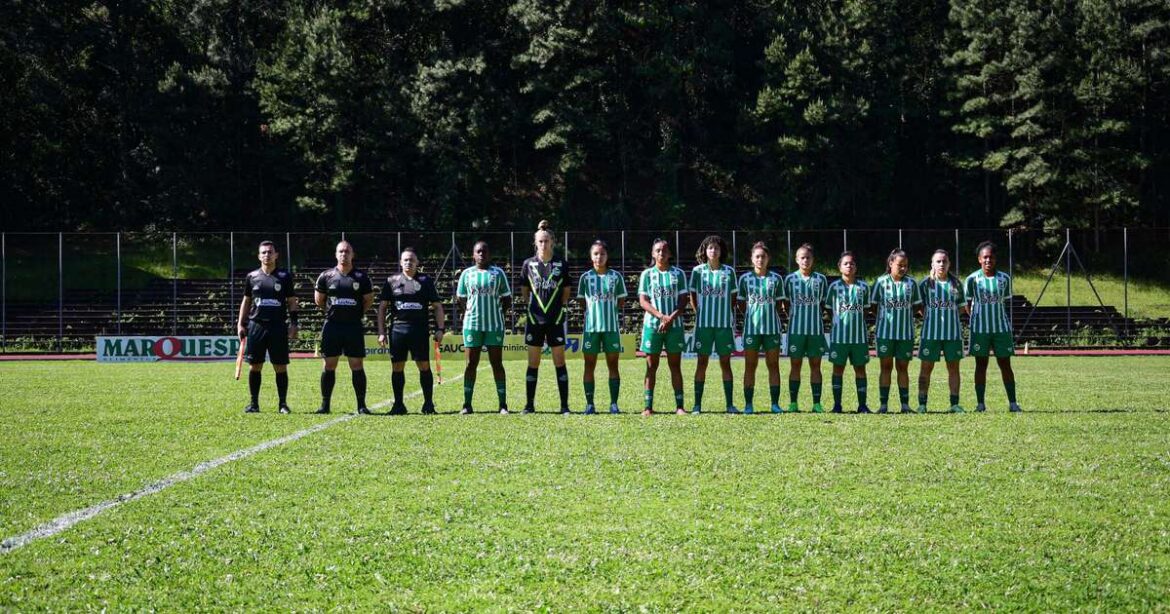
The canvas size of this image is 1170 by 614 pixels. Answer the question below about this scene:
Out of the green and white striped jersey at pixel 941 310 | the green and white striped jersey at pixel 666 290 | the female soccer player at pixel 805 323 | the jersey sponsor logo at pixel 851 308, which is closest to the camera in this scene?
the green and white striped jersey at pixel 666 290

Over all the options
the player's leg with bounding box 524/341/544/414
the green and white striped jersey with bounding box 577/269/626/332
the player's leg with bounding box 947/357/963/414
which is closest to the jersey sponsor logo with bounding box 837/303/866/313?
the player's leg with bounding box 947/357/963/414

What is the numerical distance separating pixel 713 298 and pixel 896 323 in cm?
218

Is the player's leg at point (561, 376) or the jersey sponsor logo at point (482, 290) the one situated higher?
the jersey sponsor logo at point (482, 290)

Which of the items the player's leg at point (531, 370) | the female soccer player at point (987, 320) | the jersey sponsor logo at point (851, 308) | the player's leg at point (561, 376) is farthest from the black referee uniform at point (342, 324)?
the female soccer player at point (987, 320)

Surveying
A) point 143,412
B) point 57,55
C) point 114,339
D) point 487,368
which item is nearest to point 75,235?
point 114,339

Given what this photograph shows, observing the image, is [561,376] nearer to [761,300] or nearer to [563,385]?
[563,385]

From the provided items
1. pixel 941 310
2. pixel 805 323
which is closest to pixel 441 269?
pixel 805 323

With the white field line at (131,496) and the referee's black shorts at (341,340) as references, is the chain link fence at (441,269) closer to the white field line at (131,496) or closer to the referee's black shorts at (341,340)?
the referee's black shorts at (341,340)

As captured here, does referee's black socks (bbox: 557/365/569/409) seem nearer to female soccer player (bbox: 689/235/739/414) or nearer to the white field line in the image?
female soccer player (bbox: 689/235/739/414)

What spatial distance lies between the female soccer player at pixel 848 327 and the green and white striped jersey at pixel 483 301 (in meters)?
3.90

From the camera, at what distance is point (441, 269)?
3444 centimetres

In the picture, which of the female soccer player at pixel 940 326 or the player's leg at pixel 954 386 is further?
the female soccer player at pixel 940 326

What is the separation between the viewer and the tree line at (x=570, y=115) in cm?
4588

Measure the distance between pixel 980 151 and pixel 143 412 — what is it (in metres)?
45.4
